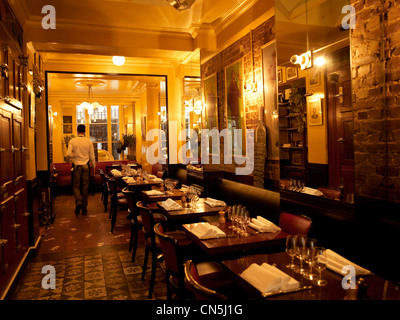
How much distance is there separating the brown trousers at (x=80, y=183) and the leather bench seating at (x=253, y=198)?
3415 millimetres

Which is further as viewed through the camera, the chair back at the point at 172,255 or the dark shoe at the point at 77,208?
the dark shoe at the point at 77,208

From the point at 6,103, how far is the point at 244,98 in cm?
320

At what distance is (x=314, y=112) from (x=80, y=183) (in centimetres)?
562

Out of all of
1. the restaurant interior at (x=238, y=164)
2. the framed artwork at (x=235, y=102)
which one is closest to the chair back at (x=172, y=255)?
the restaurant interior at (x=238, y=164)

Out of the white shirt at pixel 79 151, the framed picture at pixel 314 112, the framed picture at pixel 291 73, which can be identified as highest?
the framed picture at pixel 291 73

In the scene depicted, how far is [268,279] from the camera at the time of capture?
1.74 metres

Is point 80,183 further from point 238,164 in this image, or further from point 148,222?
point 148,222

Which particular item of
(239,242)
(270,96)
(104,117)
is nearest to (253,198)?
(270,96)

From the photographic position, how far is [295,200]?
11.4 feet

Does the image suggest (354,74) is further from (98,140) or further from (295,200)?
(98,140)

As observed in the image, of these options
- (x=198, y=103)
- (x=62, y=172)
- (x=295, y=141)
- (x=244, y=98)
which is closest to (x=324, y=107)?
(x=295, y=141)

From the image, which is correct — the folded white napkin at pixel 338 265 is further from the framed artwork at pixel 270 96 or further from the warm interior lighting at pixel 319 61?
the framed artwork at pixel 270 96

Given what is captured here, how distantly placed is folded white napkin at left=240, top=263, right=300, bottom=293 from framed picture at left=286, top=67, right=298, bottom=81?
2.42 meters

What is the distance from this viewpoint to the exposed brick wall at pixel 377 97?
7.92ft
